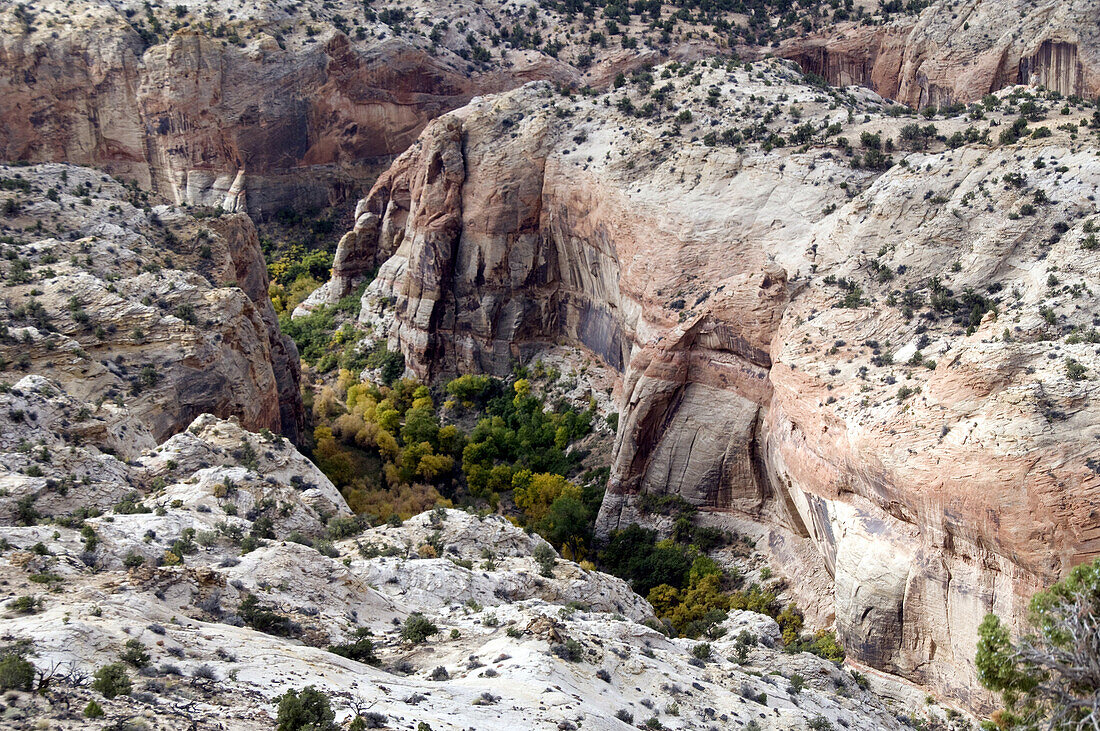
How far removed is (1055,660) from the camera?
20.6 meters

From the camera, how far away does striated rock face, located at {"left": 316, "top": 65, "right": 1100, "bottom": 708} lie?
33.3 m

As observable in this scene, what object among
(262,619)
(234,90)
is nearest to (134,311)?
(262,619)

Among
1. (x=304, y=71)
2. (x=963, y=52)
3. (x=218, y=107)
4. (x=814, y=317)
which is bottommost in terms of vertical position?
(x=814, y=317)

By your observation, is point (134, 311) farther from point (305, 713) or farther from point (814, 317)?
point (814, 317)

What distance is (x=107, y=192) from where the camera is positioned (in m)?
58.8

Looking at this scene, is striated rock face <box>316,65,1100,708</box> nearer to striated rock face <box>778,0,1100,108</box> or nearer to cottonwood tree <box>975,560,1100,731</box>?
cottonwood tree <box>975,560,1100,731</box>

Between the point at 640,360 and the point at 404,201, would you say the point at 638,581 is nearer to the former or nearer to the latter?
the point at 640,360

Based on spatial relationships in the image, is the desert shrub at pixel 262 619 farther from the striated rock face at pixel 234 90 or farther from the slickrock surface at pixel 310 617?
the striated rock face at pixel 234 90

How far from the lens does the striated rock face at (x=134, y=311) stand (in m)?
42.0

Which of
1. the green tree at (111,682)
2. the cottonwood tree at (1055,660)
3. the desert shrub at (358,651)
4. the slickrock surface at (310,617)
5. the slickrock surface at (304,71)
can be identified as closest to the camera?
the green tree at (111,682)

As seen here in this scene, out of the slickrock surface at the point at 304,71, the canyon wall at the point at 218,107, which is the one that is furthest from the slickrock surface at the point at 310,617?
the slickrock surface at the point at 304,71

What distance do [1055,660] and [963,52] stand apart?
7285 cm

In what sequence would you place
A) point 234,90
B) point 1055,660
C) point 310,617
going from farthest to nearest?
point 234,90 → point 310,617 → point 1055,660

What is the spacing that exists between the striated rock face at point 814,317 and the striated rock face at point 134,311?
17216mm
